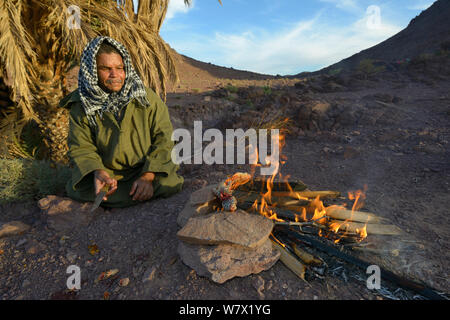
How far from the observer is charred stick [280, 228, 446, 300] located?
4.50 ft

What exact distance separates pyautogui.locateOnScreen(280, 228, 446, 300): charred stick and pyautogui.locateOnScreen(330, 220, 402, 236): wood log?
0.25 metres

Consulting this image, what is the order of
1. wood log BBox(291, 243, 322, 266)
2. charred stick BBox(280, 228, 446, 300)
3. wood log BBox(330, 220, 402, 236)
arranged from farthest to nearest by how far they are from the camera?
wood log BBox(330, 220, 402, 236) < wood log BBox(291, 243, 322, 266) < charred stick BBox(280, 228, 446, 300)

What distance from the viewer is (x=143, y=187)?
244 cm

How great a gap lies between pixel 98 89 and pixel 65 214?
123cm

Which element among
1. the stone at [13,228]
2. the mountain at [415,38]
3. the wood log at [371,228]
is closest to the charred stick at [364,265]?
the wood log at [371,228]

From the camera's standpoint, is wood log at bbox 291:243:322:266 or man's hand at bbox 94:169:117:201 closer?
wood log at bbox 291:243:322:266

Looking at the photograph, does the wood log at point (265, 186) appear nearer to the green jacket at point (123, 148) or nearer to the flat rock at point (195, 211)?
the flat rock at point (195, 211)

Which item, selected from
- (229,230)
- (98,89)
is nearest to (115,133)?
(98,89)

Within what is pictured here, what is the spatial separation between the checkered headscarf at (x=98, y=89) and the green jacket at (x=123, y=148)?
7 centimetres

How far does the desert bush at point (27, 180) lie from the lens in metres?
2.79

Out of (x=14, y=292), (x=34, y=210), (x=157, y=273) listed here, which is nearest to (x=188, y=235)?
(x=157, y=273)
